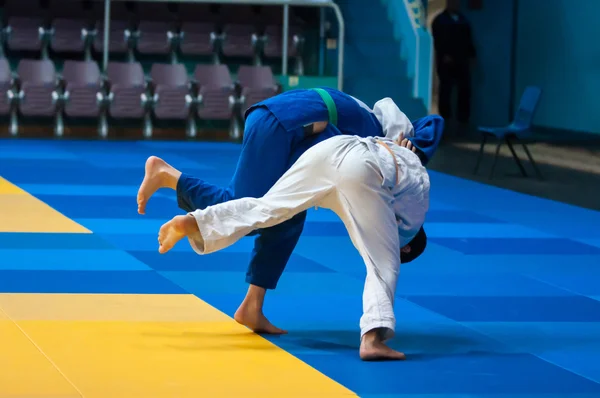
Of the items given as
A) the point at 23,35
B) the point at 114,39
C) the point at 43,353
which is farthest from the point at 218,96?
the point at 43,353

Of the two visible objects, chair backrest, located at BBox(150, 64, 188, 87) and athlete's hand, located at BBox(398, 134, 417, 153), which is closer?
athlete's hand, located at BBox(398, 134, 417, 153)

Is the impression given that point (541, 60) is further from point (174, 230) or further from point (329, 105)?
point (174, 230)

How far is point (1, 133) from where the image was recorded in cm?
1853

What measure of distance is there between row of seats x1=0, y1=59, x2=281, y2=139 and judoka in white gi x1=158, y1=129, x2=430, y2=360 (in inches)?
516

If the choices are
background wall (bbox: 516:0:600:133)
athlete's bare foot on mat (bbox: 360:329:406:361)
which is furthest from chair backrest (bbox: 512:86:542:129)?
athlete's bare foot on mat (bbox: 360:329:406:361)

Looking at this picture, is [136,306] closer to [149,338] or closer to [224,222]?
[149,338]

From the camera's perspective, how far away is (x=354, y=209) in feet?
17.8

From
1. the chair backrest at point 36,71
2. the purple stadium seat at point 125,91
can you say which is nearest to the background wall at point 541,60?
the purple stadium seat at point 125,91

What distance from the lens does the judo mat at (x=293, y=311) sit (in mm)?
5008

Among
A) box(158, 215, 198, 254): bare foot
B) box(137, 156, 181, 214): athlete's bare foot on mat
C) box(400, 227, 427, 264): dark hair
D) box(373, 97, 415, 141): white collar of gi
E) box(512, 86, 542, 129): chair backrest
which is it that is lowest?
box(512, 86, 542, 129): chair backrest

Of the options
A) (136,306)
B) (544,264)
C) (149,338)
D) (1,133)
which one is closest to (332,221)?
(544,264)

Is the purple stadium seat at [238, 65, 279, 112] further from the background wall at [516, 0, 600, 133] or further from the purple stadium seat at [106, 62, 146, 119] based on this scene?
the background wall at [516, 0, 600, 133]

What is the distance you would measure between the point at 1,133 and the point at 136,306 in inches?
501

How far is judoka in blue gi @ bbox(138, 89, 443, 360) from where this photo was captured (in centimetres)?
568
